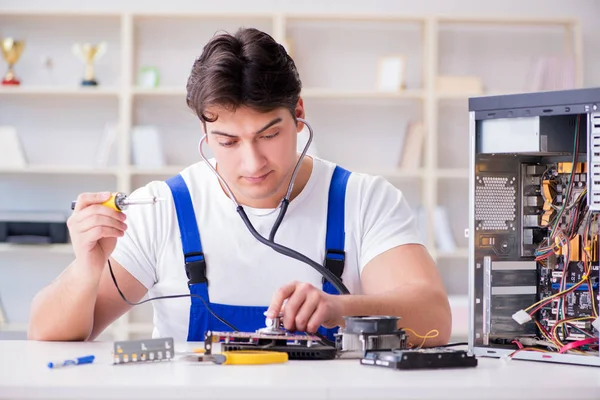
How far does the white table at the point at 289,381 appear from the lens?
100 centimetres

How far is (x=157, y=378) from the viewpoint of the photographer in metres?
→ 1.07

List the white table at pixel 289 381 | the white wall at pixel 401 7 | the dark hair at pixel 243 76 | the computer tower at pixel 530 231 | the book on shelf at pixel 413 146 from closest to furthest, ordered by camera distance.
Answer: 1. the white table at pixel 289 381
2. the computer tower at pixel 530 231
3. the dark hair at pixel 243 76
4. the book on shelf at pixel 413 146
5. the white wall at pixel 401 7

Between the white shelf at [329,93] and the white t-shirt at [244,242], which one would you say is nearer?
the white t-shirt at [244,242]

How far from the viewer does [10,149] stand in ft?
13.7

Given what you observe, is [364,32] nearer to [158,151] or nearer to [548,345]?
[158,151]

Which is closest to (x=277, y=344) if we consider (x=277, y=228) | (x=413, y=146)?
(x=277, y=228)

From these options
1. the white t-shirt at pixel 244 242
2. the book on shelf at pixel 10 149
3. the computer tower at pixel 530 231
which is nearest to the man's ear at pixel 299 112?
the white t-shirt at pixel 244 242

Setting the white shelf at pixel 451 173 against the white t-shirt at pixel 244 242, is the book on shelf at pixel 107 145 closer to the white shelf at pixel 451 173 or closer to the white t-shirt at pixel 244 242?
the white shelf at pixel 451 173

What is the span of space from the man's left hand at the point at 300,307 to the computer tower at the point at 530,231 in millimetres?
257

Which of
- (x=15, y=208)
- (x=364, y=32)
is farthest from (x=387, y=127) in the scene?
(x=15, y=208)

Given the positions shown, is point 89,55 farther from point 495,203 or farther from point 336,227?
point 495,203

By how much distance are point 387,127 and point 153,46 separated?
1292 mm

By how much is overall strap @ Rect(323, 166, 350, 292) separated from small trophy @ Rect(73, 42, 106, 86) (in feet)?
8.55

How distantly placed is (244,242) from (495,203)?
1.98 feet
